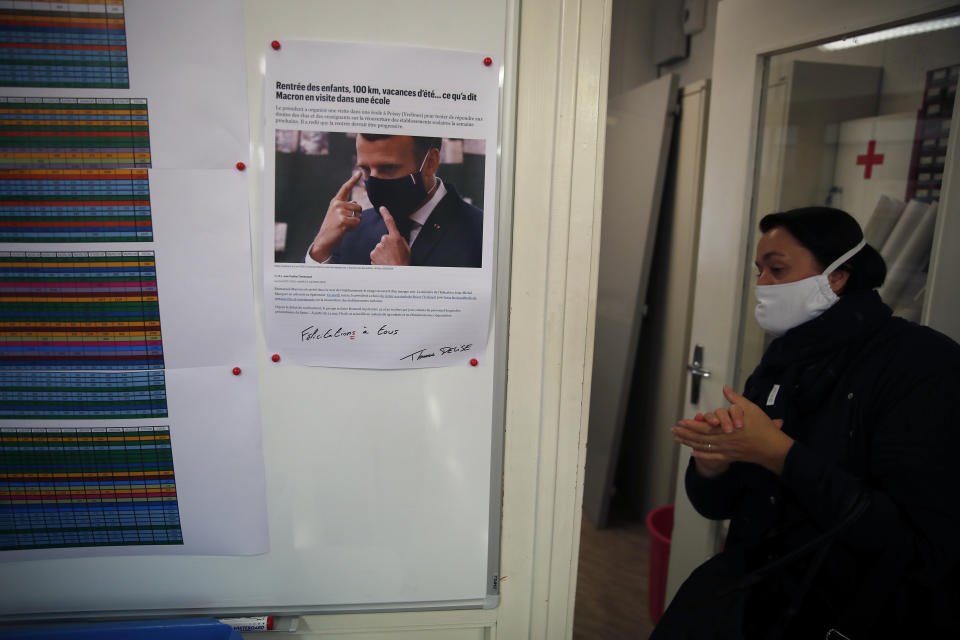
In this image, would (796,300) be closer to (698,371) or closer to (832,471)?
(832,471)

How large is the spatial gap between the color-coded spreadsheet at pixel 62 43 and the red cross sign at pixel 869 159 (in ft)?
6.21

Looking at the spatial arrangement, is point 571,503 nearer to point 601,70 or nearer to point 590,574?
point 601,70

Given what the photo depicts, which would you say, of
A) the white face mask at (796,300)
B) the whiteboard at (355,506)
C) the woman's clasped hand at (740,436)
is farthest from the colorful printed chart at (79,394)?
the white face mask at (796,300)

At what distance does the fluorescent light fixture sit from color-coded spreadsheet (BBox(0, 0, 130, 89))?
176 centimetres

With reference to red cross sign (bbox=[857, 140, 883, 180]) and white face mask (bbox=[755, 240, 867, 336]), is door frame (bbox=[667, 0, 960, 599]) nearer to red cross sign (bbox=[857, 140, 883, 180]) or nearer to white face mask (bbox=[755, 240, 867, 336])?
red cross sign (bbox=[857, 140, 883, 180])

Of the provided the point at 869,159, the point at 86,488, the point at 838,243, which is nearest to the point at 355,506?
the point at 86,488

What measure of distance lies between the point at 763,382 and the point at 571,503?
2.36ft

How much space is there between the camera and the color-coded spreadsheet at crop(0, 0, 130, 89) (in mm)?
736

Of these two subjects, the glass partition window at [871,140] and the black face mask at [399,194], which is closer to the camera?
the black face mask at [399,194]

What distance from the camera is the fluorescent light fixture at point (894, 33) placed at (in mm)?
1269

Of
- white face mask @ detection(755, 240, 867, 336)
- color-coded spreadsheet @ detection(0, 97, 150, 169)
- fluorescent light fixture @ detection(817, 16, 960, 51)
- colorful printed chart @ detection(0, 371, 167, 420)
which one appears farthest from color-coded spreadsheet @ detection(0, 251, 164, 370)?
fluorescent light fixture @ detection(817, 16, 960, 51)

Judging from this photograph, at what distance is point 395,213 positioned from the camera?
2.56 feet

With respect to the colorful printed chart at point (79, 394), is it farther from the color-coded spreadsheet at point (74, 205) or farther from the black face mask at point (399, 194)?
the black face mask at point (399, 194)

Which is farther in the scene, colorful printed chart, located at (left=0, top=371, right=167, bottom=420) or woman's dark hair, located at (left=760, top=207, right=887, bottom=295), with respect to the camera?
woman's dark hair, located at (left=760, top=207, right=887, bottom=295)
